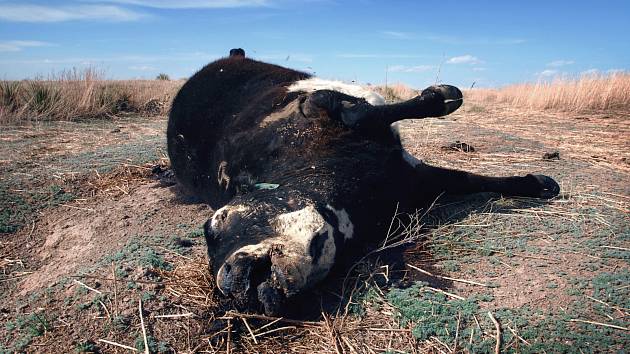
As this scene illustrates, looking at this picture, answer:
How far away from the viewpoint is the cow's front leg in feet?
7.25

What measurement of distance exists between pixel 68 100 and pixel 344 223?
8964mm

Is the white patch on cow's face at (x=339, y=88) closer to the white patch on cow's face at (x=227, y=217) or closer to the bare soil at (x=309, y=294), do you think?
the bare soil at (x=309, y=294)

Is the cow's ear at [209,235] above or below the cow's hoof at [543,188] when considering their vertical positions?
below

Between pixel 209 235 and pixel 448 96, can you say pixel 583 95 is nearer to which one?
pixel 448 96

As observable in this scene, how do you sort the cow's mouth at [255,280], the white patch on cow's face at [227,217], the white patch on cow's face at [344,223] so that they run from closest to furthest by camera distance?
the cow's mouth at [255,280] < the white patch on cow's face at [227,217] < the white patch on cow's face at [344,223]

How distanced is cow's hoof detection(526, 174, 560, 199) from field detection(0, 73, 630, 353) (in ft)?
0.29

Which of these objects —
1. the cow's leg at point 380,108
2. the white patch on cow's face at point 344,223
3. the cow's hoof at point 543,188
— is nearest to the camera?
the white patch on cow's face at point 344,223

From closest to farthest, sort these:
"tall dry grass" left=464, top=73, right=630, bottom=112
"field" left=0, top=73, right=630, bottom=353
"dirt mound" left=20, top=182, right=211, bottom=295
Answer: "field" left=0, top=73, right=630, bottom=353, "dirt mound" left=20, top=182, right=211, bottom=295, "tall dry grass" left=464, top=73, right=630, bottom=112

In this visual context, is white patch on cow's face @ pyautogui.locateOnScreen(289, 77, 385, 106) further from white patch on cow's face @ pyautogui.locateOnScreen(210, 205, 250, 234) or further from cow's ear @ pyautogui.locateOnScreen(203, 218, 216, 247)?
cow's ear @ pyautogui.locateOnScreen(203, 218, 216, 247)

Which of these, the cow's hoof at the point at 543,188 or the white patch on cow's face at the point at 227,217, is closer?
the white patch on cow's face at the point at 227,217

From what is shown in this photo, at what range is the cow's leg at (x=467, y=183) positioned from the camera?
3520 millimetres

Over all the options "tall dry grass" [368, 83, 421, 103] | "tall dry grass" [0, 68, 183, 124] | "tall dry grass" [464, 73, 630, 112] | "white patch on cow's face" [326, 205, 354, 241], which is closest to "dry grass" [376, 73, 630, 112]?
"tall dry grass" [464, 73, 630, 112]

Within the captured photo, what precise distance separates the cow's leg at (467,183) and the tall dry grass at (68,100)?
7931 mm

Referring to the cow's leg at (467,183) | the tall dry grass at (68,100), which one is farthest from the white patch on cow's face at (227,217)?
the tall dry grass at (68,100)
